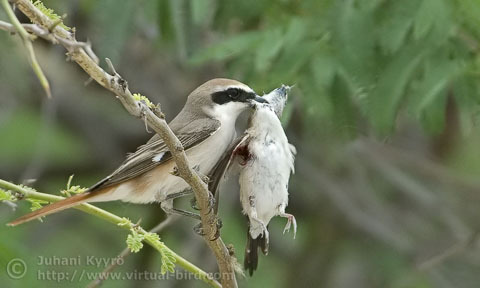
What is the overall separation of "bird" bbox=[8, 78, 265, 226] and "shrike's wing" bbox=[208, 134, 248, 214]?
13cm

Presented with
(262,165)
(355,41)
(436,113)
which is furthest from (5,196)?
(436,113)

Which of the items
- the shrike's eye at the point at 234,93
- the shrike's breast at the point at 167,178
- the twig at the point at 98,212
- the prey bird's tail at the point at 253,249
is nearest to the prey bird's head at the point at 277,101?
the shrike's eye at the point at 234,93

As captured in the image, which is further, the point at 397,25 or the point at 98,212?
the point at 397,25

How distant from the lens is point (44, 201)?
Answer: 11.8 ft

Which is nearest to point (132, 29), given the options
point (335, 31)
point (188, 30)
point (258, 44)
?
point (188, 30)

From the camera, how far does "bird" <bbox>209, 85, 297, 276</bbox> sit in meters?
3.71

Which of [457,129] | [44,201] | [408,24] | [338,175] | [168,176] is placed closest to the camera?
[44,201]

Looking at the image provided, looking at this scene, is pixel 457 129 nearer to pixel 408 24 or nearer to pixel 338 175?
pixel 338 175

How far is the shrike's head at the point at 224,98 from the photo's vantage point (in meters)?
4.07

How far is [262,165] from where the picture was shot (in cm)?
373

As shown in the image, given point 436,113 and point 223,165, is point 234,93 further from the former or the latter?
point 436,113

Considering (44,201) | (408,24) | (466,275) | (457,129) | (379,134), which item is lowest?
(44,201)

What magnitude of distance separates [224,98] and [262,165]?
0.56m

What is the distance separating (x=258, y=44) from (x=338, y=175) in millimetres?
3716
